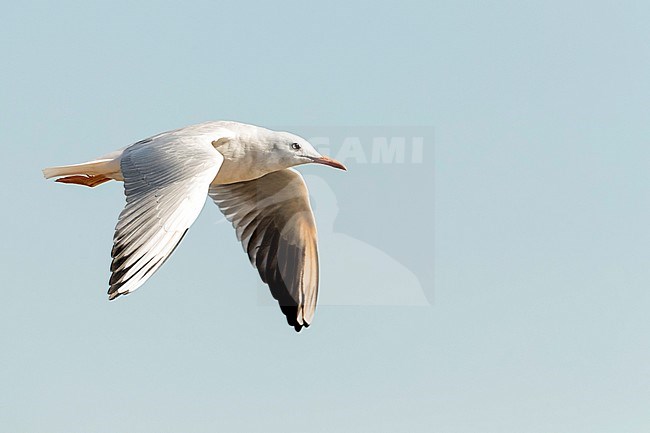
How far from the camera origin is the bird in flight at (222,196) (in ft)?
23.6

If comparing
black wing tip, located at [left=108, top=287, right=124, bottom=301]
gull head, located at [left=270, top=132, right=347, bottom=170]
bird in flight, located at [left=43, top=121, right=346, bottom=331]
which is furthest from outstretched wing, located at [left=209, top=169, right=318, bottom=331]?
black wing tip, located at [left=108, top=287, right=124, bottom=301]

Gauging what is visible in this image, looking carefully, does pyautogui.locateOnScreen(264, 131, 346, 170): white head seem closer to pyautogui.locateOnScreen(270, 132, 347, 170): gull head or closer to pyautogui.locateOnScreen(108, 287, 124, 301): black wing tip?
pyautogui.locateOnScreen(270, 132, 347, 170): gull head

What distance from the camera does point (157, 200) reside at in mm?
7492

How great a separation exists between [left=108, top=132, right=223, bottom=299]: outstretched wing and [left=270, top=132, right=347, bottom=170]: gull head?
0.76 m

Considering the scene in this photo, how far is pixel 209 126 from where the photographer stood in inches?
352

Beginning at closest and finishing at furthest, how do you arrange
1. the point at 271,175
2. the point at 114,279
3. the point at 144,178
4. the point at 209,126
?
1. the point at 114,279
2. the point at 144,178
3. the point at 209,126
4. the point at 271,175

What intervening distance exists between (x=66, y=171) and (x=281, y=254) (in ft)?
6.06

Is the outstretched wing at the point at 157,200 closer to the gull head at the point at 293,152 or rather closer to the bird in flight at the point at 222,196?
the bird in flight at the point at 222,196

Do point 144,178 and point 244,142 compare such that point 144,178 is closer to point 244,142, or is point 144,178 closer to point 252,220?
point 244,142

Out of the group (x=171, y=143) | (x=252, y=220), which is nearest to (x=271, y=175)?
(x=252, y=220)

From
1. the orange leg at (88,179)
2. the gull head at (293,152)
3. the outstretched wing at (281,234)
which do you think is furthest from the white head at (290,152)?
the orange leg at (88,179)

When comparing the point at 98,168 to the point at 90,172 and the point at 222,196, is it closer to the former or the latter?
the point at 90,172

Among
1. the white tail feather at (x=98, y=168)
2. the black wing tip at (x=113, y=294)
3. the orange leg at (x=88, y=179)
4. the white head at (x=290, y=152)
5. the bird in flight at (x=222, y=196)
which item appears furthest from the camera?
the orange leg at (x=88, y=179)

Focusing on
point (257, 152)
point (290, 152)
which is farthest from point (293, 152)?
point (257, 152)
